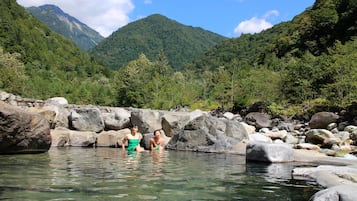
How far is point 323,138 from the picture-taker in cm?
1427

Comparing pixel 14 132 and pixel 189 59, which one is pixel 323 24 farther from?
pixel 189 59

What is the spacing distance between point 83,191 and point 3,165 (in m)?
3.62

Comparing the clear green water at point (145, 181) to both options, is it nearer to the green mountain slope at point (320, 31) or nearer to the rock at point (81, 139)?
the rock at point (81, 139)

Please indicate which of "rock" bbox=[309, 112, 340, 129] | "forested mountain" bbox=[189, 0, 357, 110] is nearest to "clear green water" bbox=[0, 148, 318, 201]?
"rock" bbox=[309, 112, 340, 129]

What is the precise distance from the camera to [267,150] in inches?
411

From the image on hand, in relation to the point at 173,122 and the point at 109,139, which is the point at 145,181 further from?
the point at 109,139

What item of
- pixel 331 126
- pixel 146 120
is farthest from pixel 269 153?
pixel 331 126

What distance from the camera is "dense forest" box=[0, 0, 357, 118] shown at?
29141 mm

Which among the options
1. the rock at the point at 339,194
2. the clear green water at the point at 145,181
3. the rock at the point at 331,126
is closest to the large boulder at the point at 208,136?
the clear green water at the point at 145,181

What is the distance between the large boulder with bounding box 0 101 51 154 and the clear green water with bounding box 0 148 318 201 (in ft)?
3.41

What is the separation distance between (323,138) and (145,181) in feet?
31.2

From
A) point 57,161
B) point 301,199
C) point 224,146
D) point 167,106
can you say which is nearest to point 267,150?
point 224,146

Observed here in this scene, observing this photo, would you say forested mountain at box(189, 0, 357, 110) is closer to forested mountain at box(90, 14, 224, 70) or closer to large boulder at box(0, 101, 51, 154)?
large boulder at box(0, 101, 51, 154)

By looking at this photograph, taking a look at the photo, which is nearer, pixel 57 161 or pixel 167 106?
pixel 57 161
